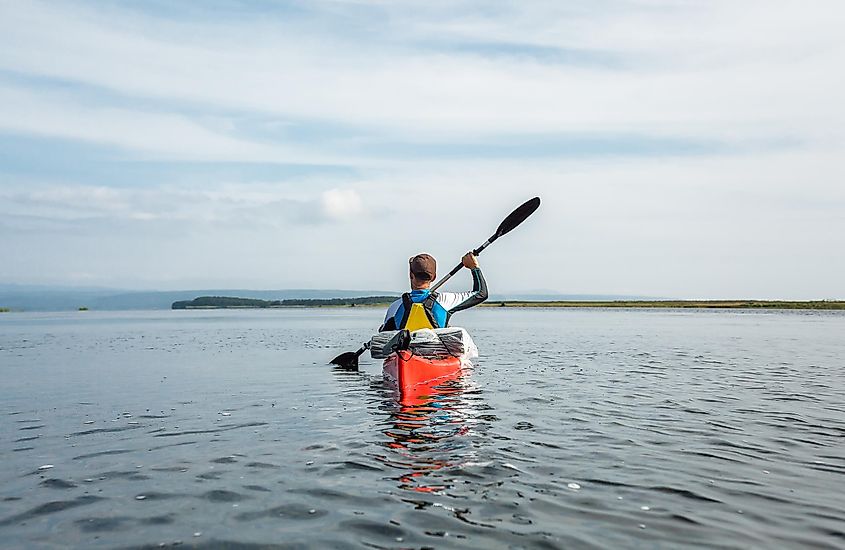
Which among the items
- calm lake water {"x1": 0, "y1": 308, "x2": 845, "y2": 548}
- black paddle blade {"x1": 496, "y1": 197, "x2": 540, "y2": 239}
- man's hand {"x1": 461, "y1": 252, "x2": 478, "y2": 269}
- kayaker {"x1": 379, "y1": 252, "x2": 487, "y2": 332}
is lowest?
calm lake water {"x1": 0, "y1": 308, "x2": 845, "y2": 548}

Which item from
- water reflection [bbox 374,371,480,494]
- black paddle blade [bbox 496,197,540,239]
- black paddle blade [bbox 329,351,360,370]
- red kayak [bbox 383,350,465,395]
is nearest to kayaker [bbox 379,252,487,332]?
red kayak [bbox 383,350,465,395]

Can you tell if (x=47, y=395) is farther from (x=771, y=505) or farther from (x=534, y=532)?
(x=771, y=505)

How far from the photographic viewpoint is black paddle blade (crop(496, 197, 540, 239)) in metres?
19.2

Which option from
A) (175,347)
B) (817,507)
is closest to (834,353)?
(817,507)

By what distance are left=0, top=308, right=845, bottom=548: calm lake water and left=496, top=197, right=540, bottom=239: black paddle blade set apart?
4.11 metres

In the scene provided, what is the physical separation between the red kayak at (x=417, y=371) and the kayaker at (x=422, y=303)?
0.80m

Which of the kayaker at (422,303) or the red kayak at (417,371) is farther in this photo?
the kayaker at (422,303)

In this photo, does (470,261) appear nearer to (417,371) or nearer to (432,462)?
(417,371)

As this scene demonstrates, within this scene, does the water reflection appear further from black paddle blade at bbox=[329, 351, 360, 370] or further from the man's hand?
black paddle blade at bbox=[329, 351, 360, 370]

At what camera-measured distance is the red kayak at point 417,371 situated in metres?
13.6

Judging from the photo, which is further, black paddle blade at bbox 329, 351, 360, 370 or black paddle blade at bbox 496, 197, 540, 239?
black paddle blade at bbox 329, 351, 360, 370

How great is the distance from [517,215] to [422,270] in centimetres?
552

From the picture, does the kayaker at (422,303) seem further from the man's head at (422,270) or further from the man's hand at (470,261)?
the man's hand at (470,261)

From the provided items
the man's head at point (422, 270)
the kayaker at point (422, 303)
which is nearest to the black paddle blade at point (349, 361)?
the kayaker at point (422, 303)
